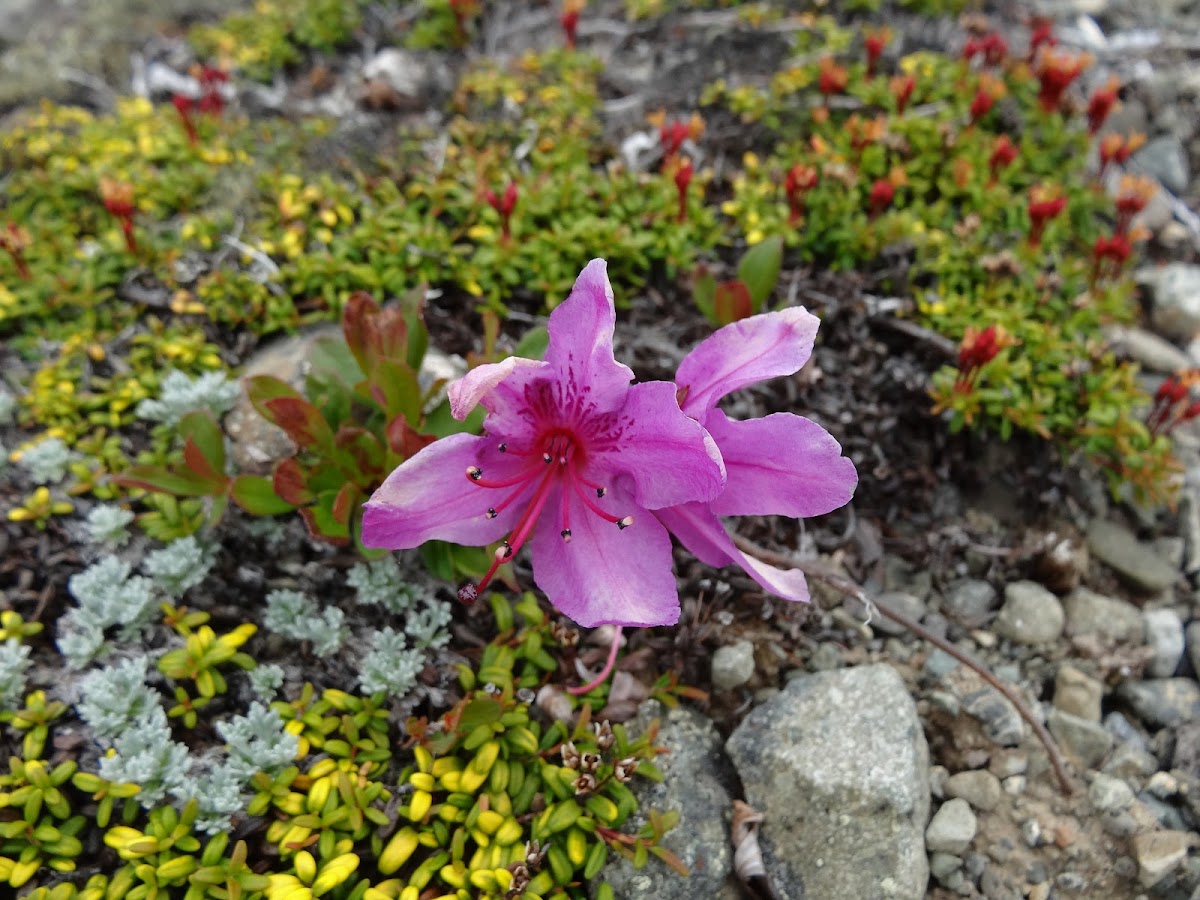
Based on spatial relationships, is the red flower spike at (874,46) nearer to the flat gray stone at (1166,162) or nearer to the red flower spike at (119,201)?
the flat gray stone at (1166,162)

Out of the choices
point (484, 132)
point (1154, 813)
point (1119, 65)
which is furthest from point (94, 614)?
point (1119, 65)

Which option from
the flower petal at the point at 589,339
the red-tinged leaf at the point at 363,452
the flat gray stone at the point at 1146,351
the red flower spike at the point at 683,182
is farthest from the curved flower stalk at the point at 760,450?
the flat gray stone at the point at 1146,351

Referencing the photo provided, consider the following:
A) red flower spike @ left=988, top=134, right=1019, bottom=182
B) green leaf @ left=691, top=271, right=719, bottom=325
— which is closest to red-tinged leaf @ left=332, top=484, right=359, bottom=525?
green leaf @ left=691, top=271, right=719, bottom=325

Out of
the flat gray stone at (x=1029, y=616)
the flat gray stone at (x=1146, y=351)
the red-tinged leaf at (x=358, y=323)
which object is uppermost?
the red-tinged leaf at (x=358, y=323)

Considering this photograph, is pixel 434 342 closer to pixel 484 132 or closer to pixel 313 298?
pixel 313 298

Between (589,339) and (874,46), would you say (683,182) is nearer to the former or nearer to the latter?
(874,46)
